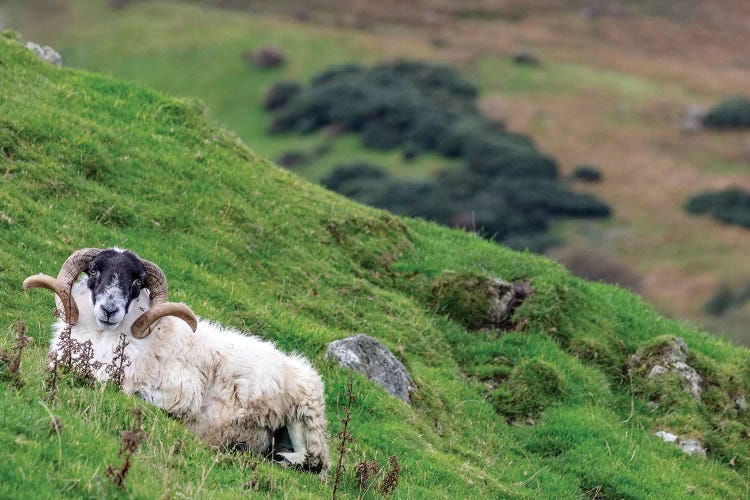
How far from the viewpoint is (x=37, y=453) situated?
879 centimetres

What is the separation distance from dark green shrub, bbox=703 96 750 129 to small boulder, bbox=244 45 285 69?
5135 centimetres

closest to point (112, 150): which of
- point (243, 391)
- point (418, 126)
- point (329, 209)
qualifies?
point (329, 209)

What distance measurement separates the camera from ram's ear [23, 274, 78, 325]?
460 inches

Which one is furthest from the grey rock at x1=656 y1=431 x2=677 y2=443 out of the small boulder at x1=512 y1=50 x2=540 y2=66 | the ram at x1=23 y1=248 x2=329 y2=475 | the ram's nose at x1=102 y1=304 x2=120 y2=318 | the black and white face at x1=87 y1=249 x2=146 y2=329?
the small boulder at x1=512 y1=50 x2=540 y2=66

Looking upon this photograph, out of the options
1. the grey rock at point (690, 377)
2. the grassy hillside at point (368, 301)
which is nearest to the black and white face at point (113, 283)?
the grassy hillside at point (368, 301)

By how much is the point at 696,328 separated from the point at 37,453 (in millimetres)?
18956

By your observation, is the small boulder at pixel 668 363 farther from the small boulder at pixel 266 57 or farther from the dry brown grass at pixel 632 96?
the small boulder at pixel 266 57

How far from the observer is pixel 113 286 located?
11.7 m

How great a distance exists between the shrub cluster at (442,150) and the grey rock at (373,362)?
78.0 m

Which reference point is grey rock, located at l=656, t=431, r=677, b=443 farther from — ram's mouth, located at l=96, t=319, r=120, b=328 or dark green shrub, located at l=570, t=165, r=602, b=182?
dark green shrub, located at l=570, t=165, r=602, b=182

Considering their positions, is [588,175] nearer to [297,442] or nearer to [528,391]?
[528,391]

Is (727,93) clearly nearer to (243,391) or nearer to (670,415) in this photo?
(670,415)

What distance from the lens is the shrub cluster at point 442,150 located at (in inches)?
4018

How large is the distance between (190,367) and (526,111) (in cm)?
11804
